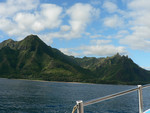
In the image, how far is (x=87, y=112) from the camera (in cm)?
5816

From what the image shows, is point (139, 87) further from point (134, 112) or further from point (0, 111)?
point (134, 112)

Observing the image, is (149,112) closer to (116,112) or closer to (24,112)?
(24,112)

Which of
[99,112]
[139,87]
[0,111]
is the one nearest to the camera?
[139,87]

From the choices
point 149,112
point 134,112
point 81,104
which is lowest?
point 134,112

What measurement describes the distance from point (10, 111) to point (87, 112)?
25.2 metres

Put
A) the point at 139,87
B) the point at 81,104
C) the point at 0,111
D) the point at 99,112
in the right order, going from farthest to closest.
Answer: the point at 99,112 < the point at 0,111 < the point at 139,87 < the point at 81,104

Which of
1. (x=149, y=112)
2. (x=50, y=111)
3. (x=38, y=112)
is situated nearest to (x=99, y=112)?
(x=50, y=111)

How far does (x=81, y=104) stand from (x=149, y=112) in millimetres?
4454

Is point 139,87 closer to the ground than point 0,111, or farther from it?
→ farther from it

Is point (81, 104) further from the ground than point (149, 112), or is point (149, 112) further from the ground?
point (81, 104)

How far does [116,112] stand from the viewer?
2482 inches

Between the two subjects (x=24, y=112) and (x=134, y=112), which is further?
(x=134, y=112)

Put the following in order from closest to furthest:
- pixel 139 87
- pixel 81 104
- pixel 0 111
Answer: pixel 81 104, pixel 139 87, pixel 0 111

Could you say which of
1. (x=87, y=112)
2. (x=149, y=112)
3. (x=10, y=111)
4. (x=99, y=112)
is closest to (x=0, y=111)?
(x=10, y=111)
